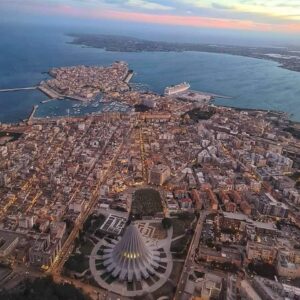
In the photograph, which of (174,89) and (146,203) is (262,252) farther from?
(174,89)

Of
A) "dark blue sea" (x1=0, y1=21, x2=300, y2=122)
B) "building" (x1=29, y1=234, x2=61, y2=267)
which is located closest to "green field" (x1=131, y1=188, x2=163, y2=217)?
"building" (x1=29, y1=234, x2=61, y2=267)

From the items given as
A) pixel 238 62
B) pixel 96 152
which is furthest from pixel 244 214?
pixel 238 62

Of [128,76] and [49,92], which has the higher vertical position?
[49,92]

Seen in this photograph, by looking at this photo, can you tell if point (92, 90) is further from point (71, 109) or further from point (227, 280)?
point (227, 280)

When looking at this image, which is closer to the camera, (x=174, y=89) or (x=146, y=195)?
(x=146, y=195)

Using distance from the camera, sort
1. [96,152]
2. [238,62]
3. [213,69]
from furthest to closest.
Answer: [238,62]
[213,69]
[96,152]

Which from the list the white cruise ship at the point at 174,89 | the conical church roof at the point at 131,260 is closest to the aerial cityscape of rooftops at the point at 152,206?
the conical church roof at the point at 131,260

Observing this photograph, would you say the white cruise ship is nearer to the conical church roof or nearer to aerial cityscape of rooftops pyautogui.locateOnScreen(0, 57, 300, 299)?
aerial cityscape of rooftops pyautogui.locateOnScreen(0, 57, 300, 299)

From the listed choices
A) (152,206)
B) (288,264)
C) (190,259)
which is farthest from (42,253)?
(288,264)
